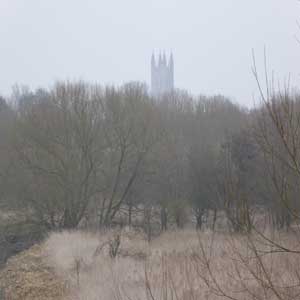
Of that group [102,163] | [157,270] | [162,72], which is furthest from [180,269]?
[162,72]

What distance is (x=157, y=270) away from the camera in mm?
8344

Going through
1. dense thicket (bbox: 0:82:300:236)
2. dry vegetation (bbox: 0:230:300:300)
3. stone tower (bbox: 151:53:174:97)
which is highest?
stone tower (bbox: 151:53:174:97)

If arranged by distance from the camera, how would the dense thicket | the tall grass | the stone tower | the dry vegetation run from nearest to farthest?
the tall grass, the dry vegetation, the dense thicket, the stone tower

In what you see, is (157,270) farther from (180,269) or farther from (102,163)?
(102,163)

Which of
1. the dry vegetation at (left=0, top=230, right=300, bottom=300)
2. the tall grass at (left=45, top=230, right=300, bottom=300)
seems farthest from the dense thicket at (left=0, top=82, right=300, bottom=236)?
the tall grass at (left=45, top=230, right=300, bottom=300)

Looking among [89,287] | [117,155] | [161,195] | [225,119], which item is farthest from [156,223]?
[89,287]

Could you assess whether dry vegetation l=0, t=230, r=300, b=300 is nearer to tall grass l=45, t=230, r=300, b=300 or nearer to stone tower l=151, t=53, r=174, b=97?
tall grass l=45, t=230, r=300, b=300

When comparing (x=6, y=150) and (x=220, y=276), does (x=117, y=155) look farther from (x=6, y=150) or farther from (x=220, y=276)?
(x=220, y=276)

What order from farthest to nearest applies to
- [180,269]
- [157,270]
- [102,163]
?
[102,163] → [157,270] → [180,269]

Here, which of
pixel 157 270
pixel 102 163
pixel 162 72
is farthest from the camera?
pixel 162 72

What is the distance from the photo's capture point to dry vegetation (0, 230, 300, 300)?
4.70 metres

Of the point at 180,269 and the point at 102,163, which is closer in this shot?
the point at 180,269

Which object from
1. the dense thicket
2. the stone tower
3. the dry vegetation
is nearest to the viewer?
the dry vegetation

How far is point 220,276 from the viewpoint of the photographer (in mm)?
6883
